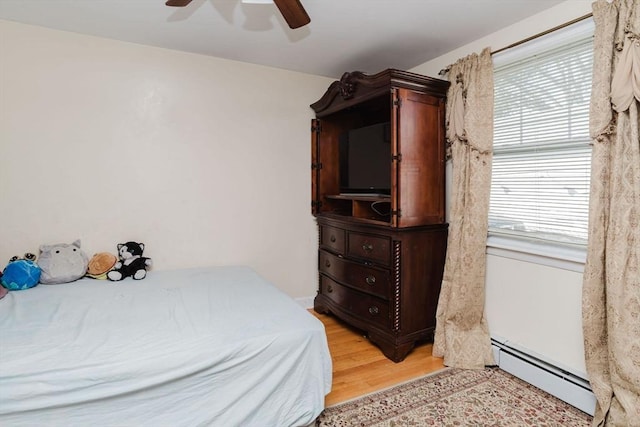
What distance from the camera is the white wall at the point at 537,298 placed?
2104 mm

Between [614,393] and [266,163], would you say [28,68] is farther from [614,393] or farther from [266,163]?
[614,393]

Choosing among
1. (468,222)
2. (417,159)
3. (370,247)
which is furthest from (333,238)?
(468,222)

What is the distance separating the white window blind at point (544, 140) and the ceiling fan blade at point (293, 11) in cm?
150

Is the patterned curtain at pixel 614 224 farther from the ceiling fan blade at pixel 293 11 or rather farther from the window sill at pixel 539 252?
the ceiling fan blade at pixel 293 11

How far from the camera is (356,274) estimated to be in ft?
9.75

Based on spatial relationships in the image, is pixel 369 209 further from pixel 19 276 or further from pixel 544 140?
pixel 19 276

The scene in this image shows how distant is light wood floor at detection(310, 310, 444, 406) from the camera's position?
224 cm

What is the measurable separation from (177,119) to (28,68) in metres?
1.03

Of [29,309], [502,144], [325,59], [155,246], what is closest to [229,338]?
[29,309]

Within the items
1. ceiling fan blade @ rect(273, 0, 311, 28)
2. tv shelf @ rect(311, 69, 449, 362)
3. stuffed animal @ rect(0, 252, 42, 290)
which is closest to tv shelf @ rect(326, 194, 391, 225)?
tv shelf @ rect(311, 69, 449, 362)

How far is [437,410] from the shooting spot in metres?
2.01

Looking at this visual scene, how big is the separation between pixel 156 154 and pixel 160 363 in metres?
1.95

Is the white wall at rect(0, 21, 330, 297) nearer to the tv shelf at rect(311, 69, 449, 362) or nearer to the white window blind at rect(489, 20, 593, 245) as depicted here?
the tv shelf at rect(311, 69, 449, 362)

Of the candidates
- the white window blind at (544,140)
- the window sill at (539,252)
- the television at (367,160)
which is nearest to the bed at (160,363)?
the television at (367,160)
